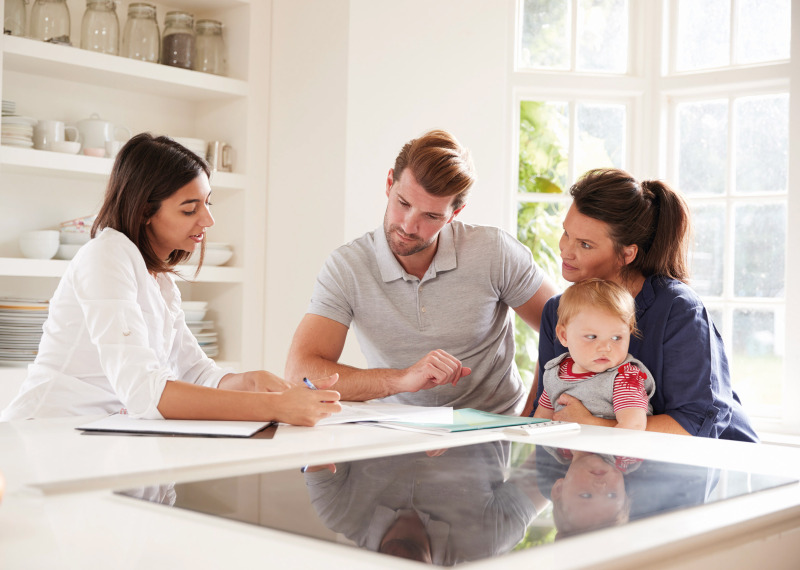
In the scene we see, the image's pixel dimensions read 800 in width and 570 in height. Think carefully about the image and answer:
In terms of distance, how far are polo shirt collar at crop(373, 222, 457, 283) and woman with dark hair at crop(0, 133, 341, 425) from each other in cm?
59

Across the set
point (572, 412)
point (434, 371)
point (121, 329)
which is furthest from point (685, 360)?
point (121, 329)

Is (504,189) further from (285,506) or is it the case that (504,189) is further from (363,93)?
(285,506)

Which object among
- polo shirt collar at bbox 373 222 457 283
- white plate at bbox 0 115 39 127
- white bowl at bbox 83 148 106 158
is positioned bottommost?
polo shirt collar at bbox 373 222 457 283

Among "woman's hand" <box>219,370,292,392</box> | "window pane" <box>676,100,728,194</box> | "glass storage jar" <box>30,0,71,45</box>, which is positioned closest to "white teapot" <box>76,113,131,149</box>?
"glass storage jar" <box>30,0,71,45</box>

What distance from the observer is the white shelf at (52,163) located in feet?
10.5

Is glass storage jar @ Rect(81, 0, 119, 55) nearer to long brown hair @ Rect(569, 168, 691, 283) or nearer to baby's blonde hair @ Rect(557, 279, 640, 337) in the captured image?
long brown hair @ Rect(569, 168, 691, 283)

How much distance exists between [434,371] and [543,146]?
2.45 metres

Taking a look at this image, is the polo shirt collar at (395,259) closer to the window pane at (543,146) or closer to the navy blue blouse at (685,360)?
the navy blue blouse at (685,360)

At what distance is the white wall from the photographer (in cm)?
363

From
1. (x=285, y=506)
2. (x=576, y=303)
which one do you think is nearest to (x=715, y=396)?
(x=576, y=303)

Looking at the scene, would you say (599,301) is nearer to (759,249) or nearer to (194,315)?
(759,249)

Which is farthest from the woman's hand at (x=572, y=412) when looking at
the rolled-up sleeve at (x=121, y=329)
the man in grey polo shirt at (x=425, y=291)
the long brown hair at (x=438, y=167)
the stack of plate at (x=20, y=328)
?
the stack of plate at (x=20, y=328)

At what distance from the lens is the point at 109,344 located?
1.59 m

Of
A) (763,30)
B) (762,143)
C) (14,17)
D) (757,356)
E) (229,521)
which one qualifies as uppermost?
(763,30)
